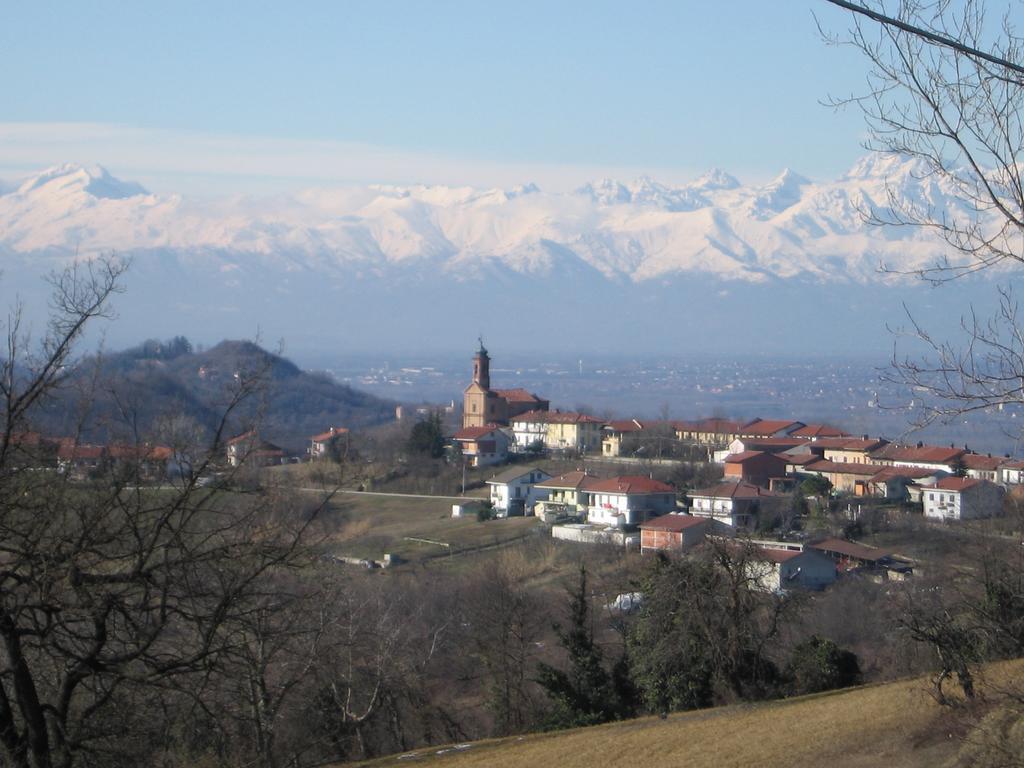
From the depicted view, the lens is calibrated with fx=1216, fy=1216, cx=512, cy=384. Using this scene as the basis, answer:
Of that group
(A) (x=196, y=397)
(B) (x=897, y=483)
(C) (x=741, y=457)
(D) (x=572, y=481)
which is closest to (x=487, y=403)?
(A) (x=196, y=397)

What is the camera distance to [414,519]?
40.7 m

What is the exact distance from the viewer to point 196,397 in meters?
54.4

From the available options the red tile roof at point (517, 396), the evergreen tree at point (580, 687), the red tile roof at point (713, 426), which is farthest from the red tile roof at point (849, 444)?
the evergreen tree at point (580, 687)

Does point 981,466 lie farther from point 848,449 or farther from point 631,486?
point 631,486

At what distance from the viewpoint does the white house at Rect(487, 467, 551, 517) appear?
42844 millimetres

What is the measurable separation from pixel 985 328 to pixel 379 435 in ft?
172

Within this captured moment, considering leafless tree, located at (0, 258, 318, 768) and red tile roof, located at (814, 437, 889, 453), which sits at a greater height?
leafless tree, located at (0, 258, 318, 768)

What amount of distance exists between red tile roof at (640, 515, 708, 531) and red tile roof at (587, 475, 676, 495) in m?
3.39

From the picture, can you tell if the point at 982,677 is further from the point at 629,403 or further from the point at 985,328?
the point at 629,403

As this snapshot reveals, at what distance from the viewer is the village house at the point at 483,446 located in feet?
173

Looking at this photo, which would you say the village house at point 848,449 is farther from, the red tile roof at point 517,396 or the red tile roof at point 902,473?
the red tile roof at point 517,396

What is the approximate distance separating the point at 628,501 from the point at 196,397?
77.5 ft

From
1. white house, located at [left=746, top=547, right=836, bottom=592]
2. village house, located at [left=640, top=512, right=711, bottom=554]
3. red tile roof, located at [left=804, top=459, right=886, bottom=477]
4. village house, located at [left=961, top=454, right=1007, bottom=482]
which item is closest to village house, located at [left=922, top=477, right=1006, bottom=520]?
village house, located at [left=961, top=454, right=1007, bottom=482]

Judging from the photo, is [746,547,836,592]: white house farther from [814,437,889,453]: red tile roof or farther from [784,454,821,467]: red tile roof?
[814,437,889,453]: red tile roof
